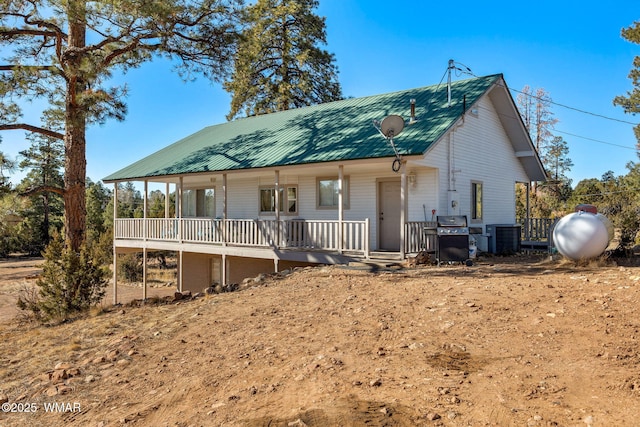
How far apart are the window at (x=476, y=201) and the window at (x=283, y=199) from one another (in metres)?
6.27

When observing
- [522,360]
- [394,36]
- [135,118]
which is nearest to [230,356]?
[522,360]

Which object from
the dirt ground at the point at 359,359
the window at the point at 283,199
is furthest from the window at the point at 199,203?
the dirt ground at the point at 359,359

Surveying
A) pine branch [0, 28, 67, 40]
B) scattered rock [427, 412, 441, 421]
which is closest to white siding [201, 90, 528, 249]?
pine branch [0, 28, 67, 40]

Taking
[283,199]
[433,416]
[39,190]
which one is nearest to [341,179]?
[283,199]

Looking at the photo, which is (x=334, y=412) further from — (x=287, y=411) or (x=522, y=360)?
(x=522, y=360)

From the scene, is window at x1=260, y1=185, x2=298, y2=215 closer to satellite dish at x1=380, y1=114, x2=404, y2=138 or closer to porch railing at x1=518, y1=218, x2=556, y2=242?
satellite dish at x1=380, y1=114, x2=404, y2=138

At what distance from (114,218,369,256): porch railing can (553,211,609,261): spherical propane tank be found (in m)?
4.82

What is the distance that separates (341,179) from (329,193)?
312 cm

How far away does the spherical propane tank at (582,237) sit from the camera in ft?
35.4

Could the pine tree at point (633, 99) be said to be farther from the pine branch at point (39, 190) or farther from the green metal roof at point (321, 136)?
the pine branch at point (39, 190)

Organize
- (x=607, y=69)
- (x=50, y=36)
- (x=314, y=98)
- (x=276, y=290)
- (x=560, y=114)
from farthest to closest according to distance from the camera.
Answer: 1. (x=560, y=114)
2. (x=314, y=98)
3. (x=607, y=69)
4. (x=50, y=36)
5. (x=276, y=290)

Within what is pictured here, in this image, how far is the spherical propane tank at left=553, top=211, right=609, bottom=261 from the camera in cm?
1078

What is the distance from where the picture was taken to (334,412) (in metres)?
4.06

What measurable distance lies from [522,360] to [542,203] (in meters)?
31.9
